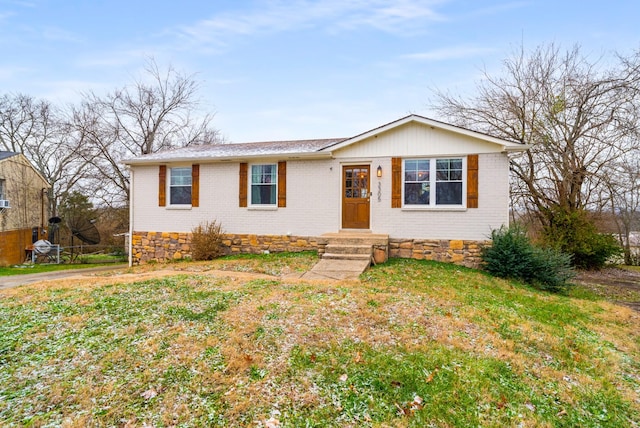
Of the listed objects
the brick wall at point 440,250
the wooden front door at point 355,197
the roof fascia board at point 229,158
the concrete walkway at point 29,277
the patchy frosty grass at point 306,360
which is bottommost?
the concrete walkway at point 29,277

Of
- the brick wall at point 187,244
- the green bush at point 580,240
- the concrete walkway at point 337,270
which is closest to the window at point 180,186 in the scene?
the brick wall at point 187,244

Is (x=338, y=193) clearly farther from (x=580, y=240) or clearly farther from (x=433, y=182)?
(x=580, y=240)

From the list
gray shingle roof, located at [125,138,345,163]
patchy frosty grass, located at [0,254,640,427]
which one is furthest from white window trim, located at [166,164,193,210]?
patchy frosty grass, located at [0,254,640,427]

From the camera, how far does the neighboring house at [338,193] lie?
873 cm

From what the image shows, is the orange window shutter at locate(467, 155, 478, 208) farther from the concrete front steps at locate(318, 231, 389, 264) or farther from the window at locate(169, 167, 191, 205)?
the window at locate(169, 167, 191, 205)

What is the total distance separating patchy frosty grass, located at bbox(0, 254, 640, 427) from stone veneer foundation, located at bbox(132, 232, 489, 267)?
3230 millimetres

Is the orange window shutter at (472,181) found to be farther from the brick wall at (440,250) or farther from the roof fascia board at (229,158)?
the roof fascia board at (229,158)

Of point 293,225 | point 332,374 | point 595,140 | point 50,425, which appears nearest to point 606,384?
point 332,374

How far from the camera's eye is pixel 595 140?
41.1 feet

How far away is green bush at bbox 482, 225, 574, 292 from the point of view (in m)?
7.91

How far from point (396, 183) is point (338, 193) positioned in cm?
167

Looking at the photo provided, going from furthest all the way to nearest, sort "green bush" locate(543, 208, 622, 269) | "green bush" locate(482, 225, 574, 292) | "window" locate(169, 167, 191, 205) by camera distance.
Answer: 1. "green bush" locate(543, 208, 622, 269)
2. "window" locate(169, 167, 191, 205)
3. "green bush" locate(482, 225, 574, 292)

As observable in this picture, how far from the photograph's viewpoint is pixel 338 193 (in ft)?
31.8

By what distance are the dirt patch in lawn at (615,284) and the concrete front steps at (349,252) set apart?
17.9 ft
